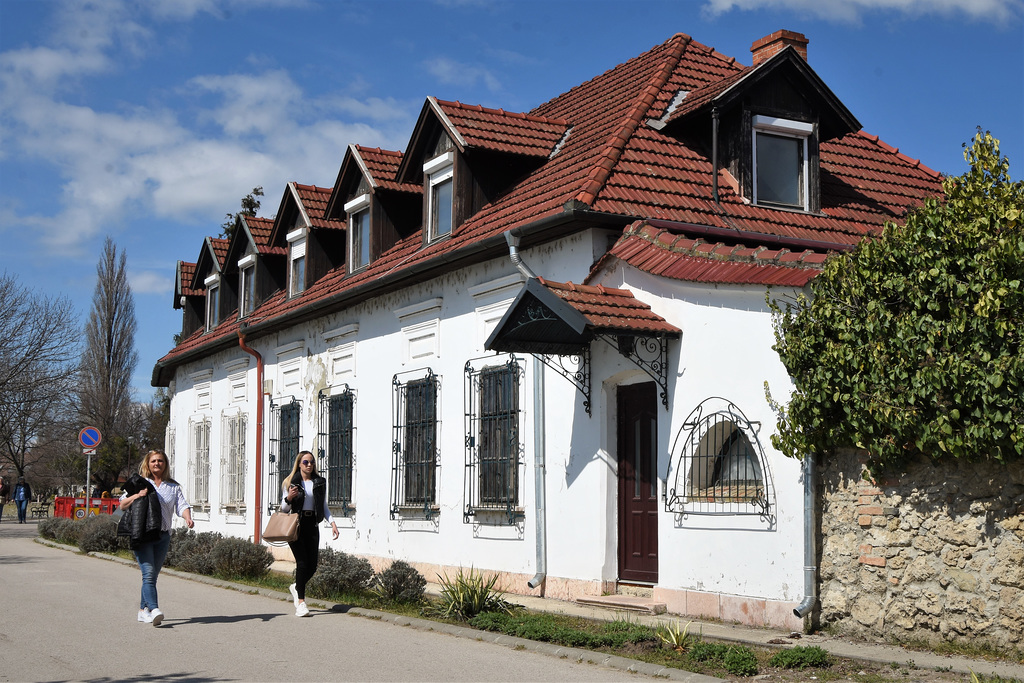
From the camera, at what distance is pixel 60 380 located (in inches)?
1671

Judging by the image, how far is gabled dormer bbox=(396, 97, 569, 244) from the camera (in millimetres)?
16375

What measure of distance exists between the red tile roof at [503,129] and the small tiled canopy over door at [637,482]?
4895mm

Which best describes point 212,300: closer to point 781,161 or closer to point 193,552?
point 193,552

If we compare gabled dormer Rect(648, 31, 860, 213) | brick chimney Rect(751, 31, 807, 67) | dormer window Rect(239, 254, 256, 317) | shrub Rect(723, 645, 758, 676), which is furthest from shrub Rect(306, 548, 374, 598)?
dormer window Rect(239, 254, 256, 317)

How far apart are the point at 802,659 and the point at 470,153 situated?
10.1 meters

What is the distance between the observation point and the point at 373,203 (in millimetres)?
19047

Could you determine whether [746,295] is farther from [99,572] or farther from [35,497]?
[35,497]

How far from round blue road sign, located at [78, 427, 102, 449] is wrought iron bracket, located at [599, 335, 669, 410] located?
691 inches

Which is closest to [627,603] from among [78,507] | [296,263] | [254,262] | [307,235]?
[307,235]

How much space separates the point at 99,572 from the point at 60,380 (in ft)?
88.3

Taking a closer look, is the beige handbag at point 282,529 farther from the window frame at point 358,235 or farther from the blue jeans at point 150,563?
the window frame at point 358,235

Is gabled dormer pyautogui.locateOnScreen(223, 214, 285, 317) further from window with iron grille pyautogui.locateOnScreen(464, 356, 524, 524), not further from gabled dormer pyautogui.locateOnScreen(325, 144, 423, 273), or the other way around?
window with iron grille pyautogui.locateOnScreen(464, 356, 524, 524)

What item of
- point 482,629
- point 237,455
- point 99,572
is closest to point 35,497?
point 237,455

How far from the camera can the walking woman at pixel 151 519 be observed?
36.3 ft
